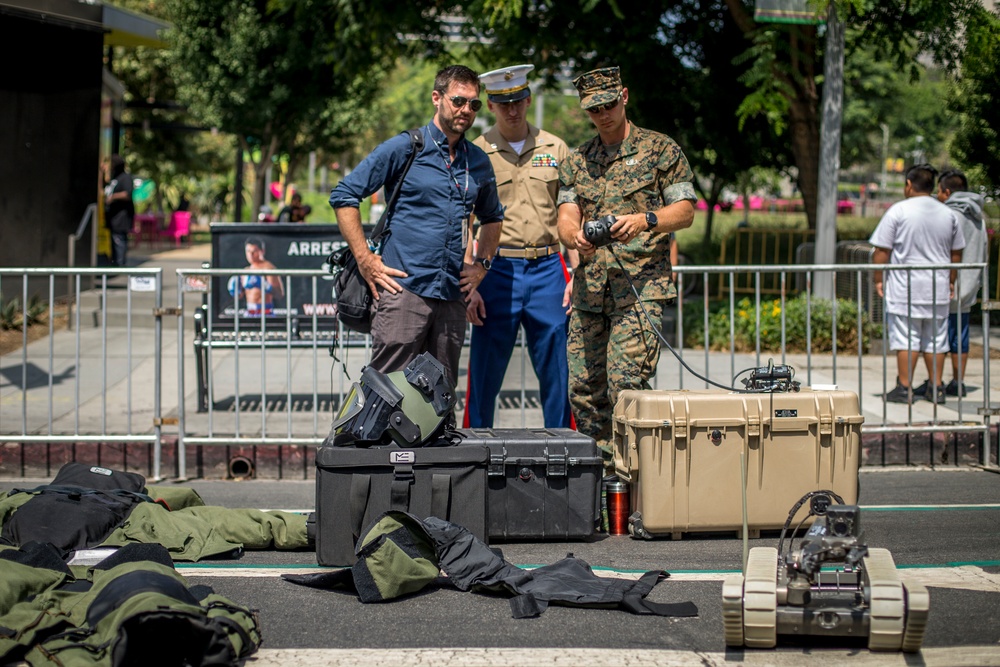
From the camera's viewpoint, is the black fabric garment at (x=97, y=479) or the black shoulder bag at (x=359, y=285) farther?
the black shoulder bag at (x=359, y=285)

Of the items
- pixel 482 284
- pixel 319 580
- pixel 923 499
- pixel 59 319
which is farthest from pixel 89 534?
pixel 59 319

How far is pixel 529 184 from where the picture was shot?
664 cm

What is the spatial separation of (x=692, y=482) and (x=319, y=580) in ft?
6.16

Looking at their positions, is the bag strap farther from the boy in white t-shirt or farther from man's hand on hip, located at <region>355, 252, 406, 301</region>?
the boy in white t-shirt

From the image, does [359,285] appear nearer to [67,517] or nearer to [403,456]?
[403,456]

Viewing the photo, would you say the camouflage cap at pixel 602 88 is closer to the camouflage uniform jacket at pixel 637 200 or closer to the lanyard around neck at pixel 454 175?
the camouflage uniform jacket at pixel 637 200

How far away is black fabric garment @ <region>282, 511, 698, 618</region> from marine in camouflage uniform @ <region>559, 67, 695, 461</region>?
1435 mm

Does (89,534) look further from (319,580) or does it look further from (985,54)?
(985,54)

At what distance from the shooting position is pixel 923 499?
6.52 m

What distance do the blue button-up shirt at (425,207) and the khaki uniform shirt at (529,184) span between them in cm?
64

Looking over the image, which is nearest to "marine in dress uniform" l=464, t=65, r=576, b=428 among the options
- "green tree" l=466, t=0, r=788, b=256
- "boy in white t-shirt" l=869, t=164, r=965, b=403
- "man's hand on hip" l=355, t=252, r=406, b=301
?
"man's hand on hip" l=355, t=252, r=406, b=301

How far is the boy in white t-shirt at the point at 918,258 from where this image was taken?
8336 mm

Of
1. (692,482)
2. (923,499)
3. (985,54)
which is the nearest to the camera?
(692,482)

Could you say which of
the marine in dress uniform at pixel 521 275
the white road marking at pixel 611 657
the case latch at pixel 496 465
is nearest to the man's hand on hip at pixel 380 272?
the marine in dress uniform at pixel 521 275
